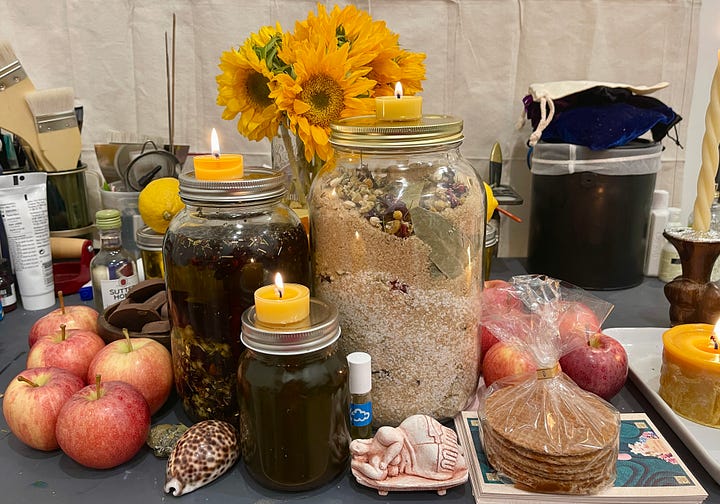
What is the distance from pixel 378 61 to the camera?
755 millimetres

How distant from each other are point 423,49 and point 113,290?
2.47 ft

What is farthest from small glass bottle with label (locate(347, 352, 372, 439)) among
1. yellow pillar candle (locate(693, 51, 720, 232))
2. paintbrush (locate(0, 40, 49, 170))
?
paintbrush (locate(0, 40, 49, 170))

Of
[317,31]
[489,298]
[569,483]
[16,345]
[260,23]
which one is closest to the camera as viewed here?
[569,483]

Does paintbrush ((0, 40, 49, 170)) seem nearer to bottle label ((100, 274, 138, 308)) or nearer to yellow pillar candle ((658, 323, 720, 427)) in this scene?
bottle label ((100, 274, 138, 308))

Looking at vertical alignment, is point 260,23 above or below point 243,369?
above

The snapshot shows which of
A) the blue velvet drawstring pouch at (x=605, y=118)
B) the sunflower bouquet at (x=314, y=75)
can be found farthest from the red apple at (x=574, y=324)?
the blue velvet drawstring pouch at (x=605, y=118)

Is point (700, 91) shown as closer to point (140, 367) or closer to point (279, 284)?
point (279, 284)

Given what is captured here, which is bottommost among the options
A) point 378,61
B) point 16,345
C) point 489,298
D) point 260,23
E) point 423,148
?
point 16,345

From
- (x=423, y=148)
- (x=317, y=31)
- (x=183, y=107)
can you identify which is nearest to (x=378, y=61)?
(x=317, y=31)

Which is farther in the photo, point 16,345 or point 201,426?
point 16,345

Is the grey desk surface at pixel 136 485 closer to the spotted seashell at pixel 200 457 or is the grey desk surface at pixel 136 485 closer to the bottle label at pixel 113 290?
the spotted seashell at pixel 200 457

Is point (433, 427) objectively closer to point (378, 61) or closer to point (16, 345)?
point (378, 61)

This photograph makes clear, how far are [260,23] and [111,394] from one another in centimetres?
83

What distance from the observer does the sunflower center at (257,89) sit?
758 millimetres
